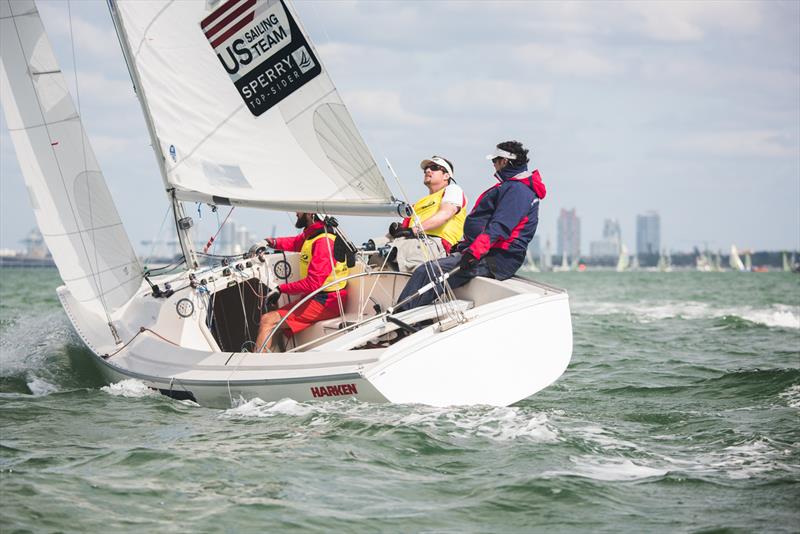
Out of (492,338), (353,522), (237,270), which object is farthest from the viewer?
(237,270)

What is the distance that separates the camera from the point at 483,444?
5.46 m

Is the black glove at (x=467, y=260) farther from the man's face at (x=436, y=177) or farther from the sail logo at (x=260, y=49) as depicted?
the sail logo at (x=260, y=49)

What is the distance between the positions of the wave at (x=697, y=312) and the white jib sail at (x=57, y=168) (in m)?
11.6

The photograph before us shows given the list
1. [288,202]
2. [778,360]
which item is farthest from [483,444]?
[778,360]

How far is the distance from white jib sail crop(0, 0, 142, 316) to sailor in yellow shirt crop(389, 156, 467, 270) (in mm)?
2203

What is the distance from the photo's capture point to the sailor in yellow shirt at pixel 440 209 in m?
7.55

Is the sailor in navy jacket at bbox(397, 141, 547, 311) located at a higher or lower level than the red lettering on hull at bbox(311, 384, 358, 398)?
higher

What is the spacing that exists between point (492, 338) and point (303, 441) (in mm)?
Result: 1358

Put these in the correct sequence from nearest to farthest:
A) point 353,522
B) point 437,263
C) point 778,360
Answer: point 353,522
point 437,263
point 778,360

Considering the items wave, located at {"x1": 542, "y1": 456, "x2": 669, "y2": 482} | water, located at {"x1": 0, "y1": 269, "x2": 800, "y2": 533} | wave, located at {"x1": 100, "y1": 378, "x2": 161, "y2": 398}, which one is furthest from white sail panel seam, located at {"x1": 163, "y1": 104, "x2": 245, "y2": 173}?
wave, located at {"x1": 542, "y1": 456, "x2": 669, "y2": 482}

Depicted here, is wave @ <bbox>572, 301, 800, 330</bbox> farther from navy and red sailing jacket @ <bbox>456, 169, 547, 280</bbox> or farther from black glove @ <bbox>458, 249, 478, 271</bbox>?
black glove @ <bbox>458, 249, 478, 271</bbox>

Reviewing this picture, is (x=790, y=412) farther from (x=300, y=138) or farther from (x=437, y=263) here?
(x=300, y=138)

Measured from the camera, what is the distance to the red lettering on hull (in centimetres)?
591

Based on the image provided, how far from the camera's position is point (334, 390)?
600 cm
